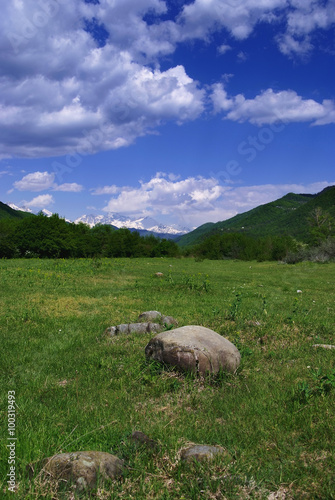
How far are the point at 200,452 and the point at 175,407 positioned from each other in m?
1.40

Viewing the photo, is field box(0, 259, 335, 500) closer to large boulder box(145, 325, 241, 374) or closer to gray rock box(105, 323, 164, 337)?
large boulder box(145, 325, 241, 374)

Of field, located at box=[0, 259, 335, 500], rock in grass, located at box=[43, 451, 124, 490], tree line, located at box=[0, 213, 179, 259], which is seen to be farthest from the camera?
tree line, located at box=[0, 213, 179, 259]

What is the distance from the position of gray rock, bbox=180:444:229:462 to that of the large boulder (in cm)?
220

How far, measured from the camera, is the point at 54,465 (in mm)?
3184

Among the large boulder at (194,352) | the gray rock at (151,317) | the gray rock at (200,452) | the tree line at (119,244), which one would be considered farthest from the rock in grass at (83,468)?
the tree line at (119,244)

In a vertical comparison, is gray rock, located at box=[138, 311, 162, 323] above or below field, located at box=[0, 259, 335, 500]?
above

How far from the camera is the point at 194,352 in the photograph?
594 cm

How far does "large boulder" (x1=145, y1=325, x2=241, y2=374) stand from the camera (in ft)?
19.4

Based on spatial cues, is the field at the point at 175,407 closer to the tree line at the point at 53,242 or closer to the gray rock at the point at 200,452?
the gray rock at the point at 200,452

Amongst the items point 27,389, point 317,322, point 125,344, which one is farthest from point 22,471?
point 317,322

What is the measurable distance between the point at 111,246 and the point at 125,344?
5918 cm

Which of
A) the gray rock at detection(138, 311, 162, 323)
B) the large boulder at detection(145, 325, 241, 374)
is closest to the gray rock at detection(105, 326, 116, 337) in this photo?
the gray rock at detection(138, 311, 162, 323)

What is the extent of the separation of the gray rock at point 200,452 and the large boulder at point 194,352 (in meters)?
2.20

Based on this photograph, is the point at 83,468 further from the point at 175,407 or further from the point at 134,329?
the point at 134,329
